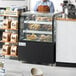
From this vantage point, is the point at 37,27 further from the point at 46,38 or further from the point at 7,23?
the point at 7,23

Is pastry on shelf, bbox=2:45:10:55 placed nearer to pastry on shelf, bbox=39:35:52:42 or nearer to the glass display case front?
the glass display case front

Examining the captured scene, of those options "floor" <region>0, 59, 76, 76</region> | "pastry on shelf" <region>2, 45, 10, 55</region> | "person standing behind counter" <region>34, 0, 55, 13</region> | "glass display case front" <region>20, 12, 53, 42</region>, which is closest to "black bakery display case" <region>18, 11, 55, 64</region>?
"glass display case front" <region>20, 12, 53, 42</region>

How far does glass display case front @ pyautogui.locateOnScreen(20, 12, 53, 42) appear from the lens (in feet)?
21.3

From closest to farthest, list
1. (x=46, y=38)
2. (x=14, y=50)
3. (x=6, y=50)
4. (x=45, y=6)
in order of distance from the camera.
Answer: (x=46, y=38) → (x=14, y=50) → (x=6, y=50) → (x=45, y=6)

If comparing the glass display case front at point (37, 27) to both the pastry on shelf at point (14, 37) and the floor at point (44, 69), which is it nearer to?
the pastry on shelf at point (14, 37)

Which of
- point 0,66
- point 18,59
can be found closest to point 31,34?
point 18,59

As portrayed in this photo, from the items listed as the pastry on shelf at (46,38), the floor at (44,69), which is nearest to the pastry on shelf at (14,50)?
the floor at (44,69)

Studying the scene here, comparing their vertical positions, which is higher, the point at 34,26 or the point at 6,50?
the point at 34,26

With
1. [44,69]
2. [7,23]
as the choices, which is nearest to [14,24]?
[7,23]

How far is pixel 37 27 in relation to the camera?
6.58 m

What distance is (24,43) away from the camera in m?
6.61

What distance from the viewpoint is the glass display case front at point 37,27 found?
6.49 metres

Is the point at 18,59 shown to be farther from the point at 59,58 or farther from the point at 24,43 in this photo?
the point at 59,58

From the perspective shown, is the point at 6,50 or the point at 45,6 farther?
the point at 45,6
